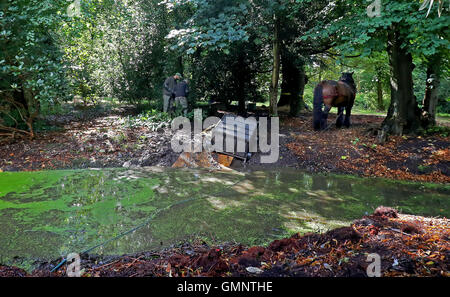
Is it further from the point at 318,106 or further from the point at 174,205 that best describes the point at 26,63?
the point at 318,106

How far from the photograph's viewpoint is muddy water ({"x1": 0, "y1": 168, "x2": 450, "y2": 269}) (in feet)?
10.6

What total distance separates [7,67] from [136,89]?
251 inches

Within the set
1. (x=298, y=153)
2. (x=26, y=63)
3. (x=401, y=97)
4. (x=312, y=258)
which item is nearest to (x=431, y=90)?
(x=401, y=97)

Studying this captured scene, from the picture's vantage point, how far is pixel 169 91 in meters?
10.8

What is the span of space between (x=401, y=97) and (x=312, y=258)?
271 inches

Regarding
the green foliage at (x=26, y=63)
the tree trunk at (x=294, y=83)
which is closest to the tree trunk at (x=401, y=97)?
the tree trunk at (x=294, y=83)

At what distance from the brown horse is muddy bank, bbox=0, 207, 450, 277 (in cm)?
573

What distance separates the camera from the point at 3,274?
220 centimetres

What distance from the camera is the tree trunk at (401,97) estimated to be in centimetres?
741

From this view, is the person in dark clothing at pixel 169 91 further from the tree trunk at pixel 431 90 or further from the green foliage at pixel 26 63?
the tree trunk at pixel 431 90

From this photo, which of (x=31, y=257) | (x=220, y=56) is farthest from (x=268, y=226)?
(x=220, y=56)
